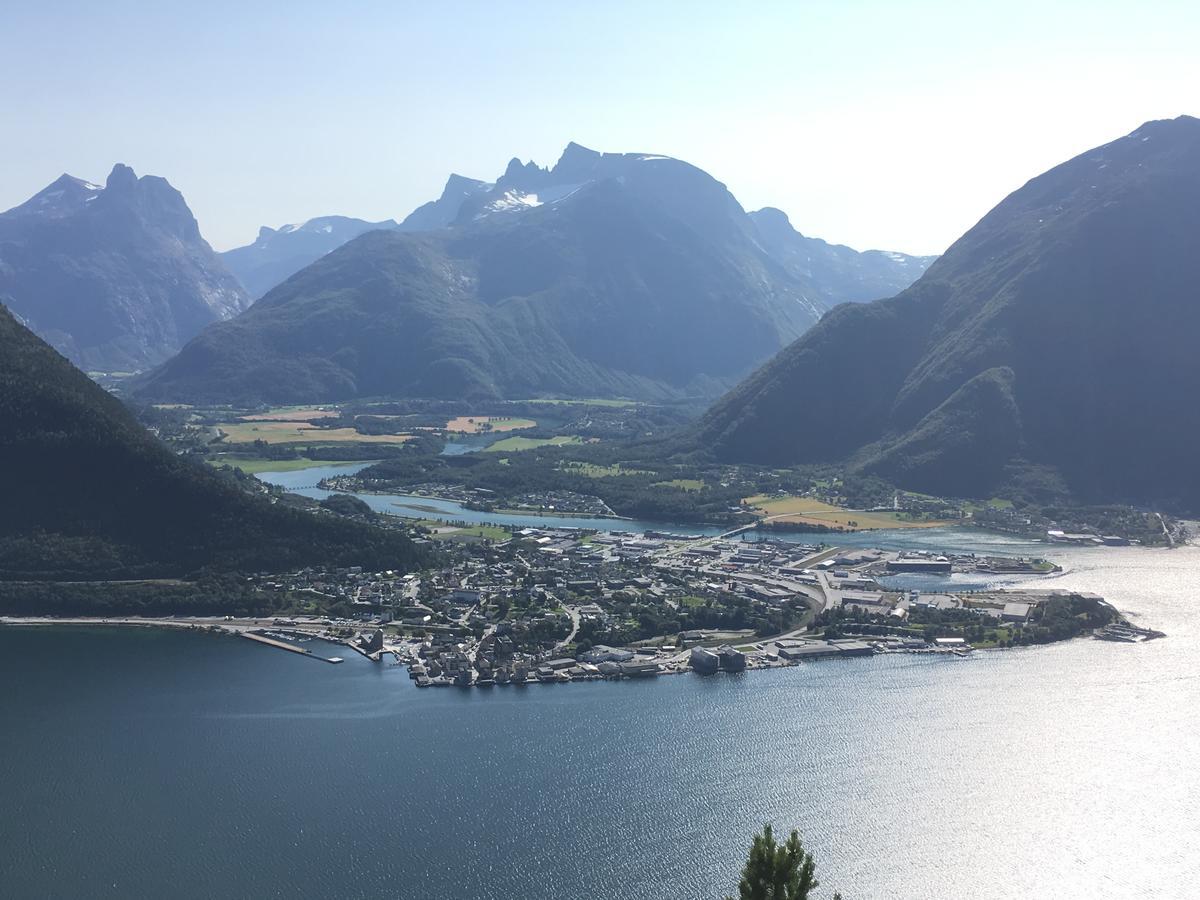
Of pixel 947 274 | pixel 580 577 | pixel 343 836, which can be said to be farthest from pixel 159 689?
pixel 947 274

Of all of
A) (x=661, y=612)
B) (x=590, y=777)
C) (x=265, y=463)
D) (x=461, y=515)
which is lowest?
(x=590, y=777)

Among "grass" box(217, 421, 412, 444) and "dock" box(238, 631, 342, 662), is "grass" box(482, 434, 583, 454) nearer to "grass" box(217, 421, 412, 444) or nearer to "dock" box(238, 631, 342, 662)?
"grass" box(217, 421, 412, 444)

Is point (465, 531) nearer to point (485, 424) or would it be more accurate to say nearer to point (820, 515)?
point (820, 515)

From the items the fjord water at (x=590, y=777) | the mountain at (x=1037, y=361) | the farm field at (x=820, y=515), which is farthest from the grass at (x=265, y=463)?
the fjord water at (x=590, y=777)

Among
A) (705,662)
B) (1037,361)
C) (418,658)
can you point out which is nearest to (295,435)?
(1037,361)

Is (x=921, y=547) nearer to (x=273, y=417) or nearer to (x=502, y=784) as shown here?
(x=502, y=784)

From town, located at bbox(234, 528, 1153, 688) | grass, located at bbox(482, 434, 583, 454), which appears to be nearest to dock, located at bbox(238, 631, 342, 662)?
town, located at bbox(234, 528, 1153, 688)

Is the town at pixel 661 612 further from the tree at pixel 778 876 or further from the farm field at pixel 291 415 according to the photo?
the farm field at pixel 291 415
